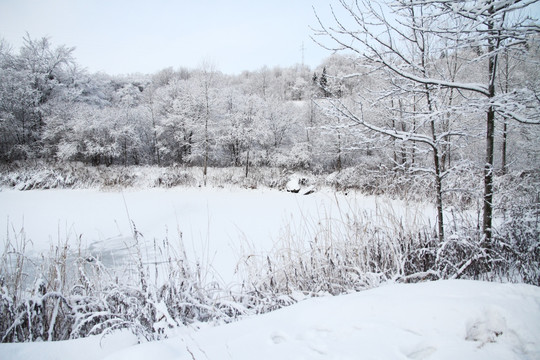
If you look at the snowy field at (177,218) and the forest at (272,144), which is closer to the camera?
the forest at (272,144)

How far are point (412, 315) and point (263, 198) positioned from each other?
9.38 metres

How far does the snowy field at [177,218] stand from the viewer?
504 cm

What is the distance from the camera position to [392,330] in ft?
3.30

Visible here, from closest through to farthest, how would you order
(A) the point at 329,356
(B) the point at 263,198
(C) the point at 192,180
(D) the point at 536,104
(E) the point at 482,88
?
(A) the point at 329,356
(D) the point at 536,104
(E) the point at 482,88
(B) the point at 263,198
(C) the point at 192,180

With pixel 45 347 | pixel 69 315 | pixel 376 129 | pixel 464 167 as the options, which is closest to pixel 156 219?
pixel 69 315

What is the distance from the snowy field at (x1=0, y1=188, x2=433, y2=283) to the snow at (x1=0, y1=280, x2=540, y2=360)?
7.57ft

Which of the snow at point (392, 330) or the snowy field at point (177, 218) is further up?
the snow at point (392, 330)

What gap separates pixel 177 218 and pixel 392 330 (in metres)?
5.74

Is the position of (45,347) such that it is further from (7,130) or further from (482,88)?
(7,130)

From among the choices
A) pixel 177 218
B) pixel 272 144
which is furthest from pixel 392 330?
pixel 272 144

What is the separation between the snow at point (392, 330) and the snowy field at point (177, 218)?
2.31 meters

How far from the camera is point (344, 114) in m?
2.43

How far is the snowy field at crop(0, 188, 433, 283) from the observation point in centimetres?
504

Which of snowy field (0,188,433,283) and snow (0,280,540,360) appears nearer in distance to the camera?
snow (0,280,540,360)
